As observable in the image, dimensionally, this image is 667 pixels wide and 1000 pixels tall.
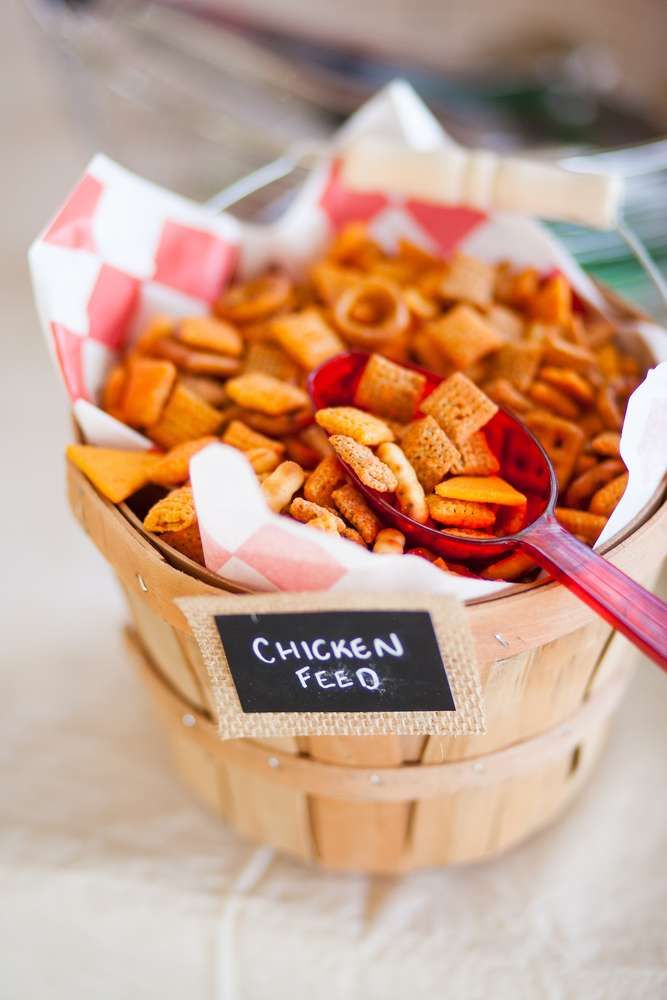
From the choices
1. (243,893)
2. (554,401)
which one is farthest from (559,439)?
(243,893)

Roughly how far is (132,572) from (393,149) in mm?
567

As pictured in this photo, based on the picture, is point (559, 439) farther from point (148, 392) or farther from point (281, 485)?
point (148, 392)

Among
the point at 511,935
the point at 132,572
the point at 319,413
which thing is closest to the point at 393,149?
the point at 319,413

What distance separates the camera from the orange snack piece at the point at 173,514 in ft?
2.15

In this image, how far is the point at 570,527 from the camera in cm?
70

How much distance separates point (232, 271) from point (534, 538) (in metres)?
0.54

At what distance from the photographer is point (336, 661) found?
0.60 metres

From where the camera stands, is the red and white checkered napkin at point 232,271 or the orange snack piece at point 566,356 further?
the orange snack piece at point 566,356

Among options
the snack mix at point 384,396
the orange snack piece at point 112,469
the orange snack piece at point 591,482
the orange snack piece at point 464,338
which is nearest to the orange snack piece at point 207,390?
the snack mix at point 384,396

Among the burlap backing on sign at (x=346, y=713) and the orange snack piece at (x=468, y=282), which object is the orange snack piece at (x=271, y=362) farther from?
the burlap backing on sign at (x=346, y=713)

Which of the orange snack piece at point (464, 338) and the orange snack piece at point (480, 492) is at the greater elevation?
the orange snack piece at point (464, 338)

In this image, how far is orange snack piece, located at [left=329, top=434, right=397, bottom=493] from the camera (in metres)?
0.64

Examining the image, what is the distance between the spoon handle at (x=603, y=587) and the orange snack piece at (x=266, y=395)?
0.25 m

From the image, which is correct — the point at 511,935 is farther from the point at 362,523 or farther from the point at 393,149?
the point at 393,149
